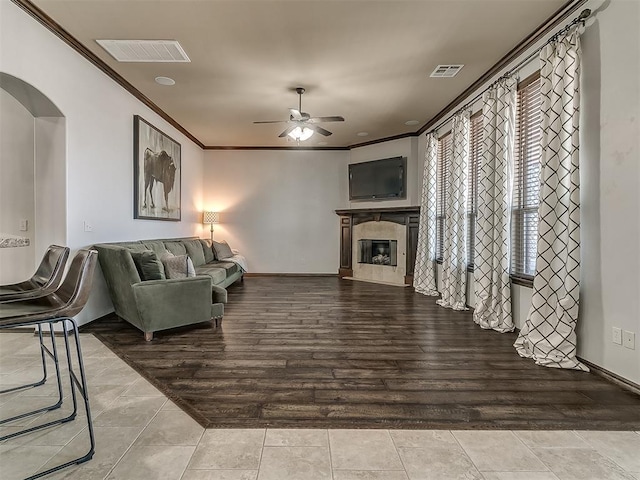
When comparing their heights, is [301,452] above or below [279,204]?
below

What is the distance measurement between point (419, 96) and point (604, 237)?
10.1 feet

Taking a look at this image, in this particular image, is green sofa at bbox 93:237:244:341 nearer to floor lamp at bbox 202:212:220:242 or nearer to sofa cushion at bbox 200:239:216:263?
sofa cushion at bbox 200:239:216:263

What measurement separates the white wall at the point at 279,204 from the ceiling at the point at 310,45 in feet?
7.51

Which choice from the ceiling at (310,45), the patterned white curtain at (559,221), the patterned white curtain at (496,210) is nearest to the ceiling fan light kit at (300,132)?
the ceiling at (310,45)

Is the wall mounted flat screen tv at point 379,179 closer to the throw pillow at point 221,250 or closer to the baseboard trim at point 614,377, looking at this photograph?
the throw pillow at point 221,250

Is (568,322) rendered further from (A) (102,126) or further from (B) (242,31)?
(A) (102,126)

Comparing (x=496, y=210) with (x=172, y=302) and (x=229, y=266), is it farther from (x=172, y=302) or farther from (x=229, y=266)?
(x=229, y=266)

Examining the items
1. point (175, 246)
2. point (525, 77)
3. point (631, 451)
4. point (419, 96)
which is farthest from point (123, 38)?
point (631, 451)

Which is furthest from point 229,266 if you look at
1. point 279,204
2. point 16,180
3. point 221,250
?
point 16,180

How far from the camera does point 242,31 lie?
10.2ft

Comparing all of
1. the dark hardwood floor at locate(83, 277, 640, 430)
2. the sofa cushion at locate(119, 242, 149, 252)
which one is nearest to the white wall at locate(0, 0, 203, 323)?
the sofa cushion at locate(119, 242, 149, 252)

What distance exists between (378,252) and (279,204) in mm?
2481

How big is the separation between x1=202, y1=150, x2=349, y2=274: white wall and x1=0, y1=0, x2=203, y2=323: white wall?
2.63 metres

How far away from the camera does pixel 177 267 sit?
149 inches
